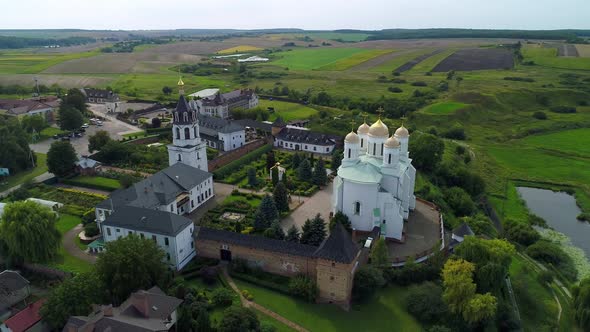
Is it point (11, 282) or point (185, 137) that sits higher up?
point (185, 137)

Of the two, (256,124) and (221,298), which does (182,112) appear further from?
(256,124)

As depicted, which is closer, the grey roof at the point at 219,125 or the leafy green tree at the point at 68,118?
the grey roof at the point at 219,125

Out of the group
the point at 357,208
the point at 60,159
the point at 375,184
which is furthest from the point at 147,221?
the point at 60,159

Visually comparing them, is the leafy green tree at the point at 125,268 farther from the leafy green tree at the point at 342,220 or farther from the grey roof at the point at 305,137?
the grey roof at the point at 305,137

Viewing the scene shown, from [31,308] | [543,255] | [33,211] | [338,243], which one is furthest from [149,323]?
[543,255]

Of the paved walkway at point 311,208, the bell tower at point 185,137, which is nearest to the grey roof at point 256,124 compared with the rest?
the bell tower at point 185,137
